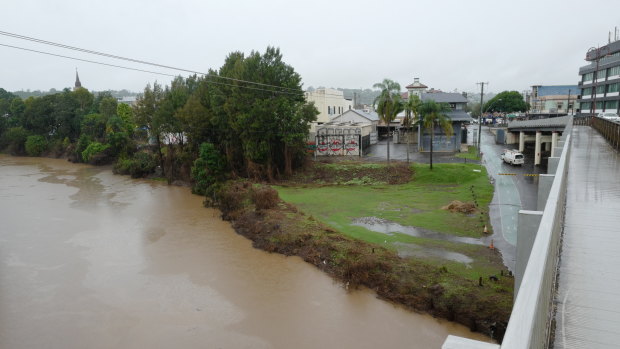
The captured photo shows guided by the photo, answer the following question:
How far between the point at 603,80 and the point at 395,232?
4694 cm

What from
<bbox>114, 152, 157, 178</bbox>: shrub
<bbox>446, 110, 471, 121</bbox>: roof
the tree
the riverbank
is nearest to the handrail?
the riverbank

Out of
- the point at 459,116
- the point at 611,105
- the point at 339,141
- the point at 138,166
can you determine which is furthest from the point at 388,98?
the point at 611,105

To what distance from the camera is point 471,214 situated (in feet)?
66.8

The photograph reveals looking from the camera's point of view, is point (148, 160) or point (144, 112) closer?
point (144, 112)

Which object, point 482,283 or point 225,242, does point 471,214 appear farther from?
point 225,242

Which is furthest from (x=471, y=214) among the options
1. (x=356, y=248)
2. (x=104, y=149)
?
(x=104, y=149)

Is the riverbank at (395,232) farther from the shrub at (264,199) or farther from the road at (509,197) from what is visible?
the road at (509,197)

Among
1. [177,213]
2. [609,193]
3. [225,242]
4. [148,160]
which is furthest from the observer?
[148,160]

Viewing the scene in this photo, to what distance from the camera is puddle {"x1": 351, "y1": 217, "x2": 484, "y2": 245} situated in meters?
17.3

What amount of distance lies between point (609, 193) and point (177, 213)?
2238 cm

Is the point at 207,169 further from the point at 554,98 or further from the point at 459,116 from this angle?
the point at 554,98

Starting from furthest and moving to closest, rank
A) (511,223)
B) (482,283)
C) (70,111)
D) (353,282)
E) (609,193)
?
(70,111)
(511,223)
(353,282)
(482,283)
(609,193)

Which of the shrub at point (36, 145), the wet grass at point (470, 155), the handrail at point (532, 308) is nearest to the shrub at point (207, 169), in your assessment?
the wet grass at point (470, 155)

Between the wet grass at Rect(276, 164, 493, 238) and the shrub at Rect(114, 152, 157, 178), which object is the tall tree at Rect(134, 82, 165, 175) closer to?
the shrub at Rect(114, 152, 157, 178)
